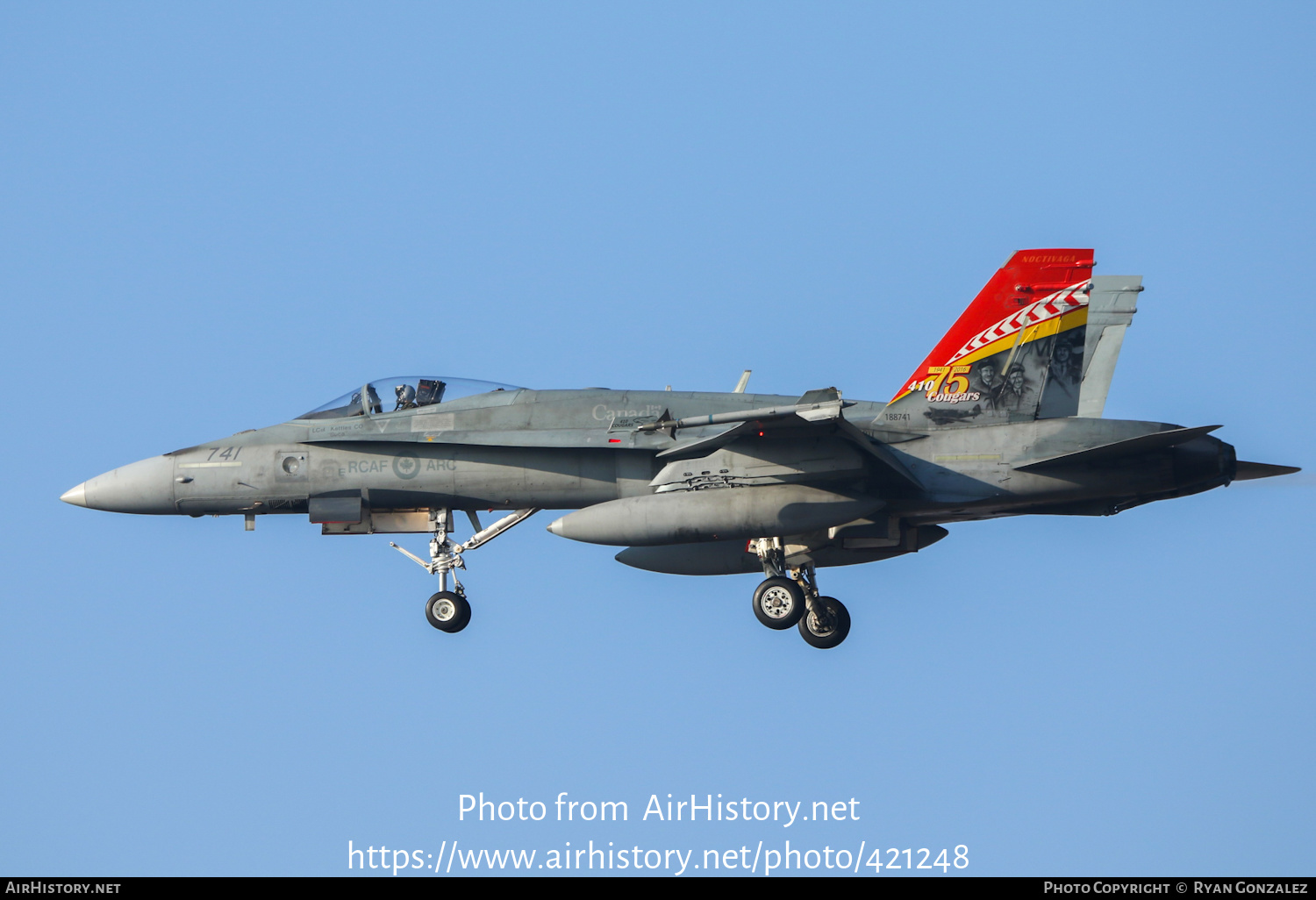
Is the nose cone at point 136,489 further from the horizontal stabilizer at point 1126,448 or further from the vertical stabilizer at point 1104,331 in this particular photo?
the vertical stabilizer at point 1104,331

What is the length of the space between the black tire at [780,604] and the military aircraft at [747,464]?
0.9 inches

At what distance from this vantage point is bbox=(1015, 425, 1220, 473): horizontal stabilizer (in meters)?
17.0

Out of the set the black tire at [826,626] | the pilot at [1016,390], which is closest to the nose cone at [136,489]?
the black tire at [826,626]

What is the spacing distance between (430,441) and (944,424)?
6404 mm

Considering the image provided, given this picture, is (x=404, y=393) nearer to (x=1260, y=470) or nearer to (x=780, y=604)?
(x=780, y=604)

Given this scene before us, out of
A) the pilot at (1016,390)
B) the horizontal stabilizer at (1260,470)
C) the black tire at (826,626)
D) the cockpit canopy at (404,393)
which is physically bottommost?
the black tire at (826,626)

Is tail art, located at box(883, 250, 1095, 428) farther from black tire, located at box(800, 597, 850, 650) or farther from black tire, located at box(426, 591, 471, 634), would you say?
black tire, located at box(426, 591, 471, 634)

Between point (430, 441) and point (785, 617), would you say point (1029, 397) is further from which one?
point (430, 441)

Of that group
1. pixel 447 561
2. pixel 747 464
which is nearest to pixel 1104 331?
pixel 747 464

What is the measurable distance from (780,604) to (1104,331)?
668cm

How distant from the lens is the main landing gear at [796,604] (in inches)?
755

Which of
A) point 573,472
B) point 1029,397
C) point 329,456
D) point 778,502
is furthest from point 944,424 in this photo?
point 329,456

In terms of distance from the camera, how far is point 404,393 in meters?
20.1
